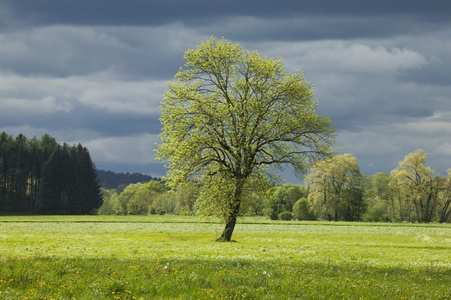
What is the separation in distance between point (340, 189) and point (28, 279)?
119589mm

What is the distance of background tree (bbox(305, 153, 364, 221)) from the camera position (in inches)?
4911

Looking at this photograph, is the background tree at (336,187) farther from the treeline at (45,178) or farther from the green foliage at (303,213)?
the treeline at (45,178)

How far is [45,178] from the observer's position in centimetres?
16075

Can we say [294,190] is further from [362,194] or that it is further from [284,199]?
[362,194]

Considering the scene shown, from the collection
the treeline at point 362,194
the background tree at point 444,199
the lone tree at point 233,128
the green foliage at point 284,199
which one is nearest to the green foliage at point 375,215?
the treeline at point 362,194

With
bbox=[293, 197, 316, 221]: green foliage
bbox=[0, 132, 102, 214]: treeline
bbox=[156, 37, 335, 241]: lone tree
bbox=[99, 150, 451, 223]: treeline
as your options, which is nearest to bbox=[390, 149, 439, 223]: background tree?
bbox=[99, 150, 451, 223]: treeline

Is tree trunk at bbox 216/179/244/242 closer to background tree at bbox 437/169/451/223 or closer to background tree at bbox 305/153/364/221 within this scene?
background tree at bbox 305/153/364/221

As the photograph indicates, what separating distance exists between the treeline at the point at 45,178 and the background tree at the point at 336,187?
3757 inches

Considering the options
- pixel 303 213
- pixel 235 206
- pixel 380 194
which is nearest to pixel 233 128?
pixel 235 206

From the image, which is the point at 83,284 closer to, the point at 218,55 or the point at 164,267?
the point at 164,267

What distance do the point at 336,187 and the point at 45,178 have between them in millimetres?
106133

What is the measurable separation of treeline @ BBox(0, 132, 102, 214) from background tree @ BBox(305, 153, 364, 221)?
95432mm

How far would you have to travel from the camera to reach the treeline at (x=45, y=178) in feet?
528

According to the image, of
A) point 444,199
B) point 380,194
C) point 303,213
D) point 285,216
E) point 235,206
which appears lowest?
point 285,216
